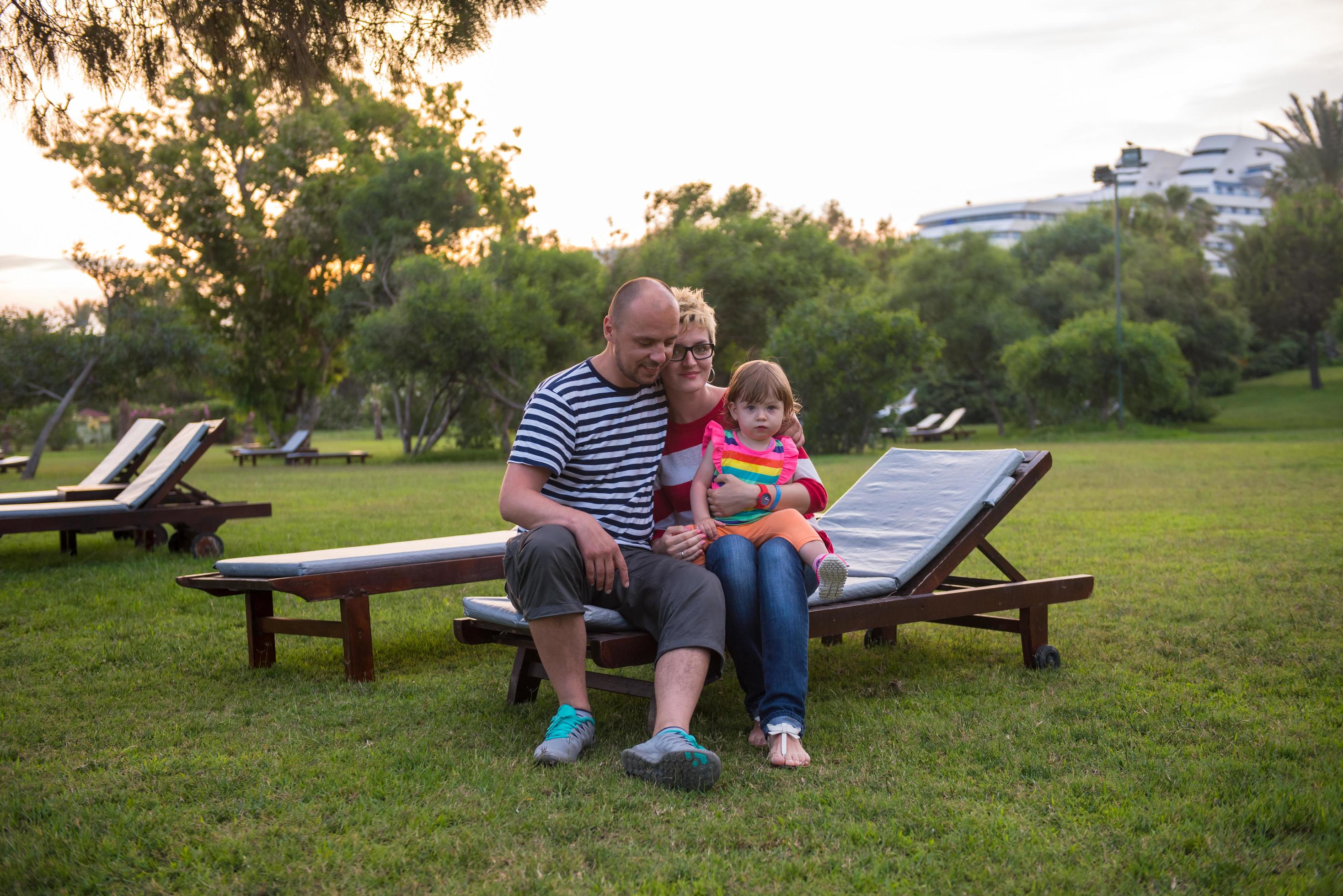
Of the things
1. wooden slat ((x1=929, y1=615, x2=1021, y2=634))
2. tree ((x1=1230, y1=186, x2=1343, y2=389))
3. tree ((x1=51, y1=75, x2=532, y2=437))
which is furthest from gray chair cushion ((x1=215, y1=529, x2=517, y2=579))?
tree ((x1=1230, y1=186, x2=1343, y2=389))

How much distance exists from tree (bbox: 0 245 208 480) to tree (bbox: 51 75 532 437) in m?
4.81

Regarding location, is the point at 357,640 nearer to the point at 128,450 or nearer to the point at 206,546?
the point at 206,546

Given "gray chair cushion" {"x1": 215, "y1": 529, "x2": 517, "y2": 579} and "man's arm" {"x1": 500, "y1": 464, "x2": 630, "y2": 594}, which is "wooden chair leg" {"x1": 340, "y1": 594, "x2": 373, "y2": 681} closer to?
"gray chair cushion" {"x1": 215, "y1": 529, "x2": 517, "y2": 579}

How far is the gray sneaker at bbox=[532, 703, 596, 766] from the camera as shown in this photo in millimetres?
3279

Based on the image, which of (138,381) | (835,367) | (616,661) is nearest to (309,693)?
(616,661)

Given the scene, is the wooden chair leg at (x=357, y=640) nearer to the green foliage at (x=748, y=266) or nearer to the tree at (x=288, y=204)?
the green foliage at (x=748, y=266)

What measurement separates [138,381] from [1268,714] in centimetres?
2626

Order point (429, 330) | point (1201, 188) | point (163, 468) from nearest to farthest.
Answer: point (163, 468) → point (429, 330) → point (1201, 188)

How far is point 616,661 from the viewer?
136 inches

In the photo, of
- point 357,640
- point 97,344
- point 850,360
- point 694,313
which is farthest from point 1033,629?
point 97,344

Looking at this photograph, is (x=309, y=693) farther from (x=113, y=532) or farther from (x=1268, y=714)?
(x=113, y=532)

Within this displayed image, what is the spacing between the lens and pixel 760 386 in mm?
3721

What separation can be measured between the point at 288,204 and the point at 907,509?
1138 inches

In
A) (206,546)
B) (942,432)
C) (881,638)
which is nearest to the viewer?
(881,638)
